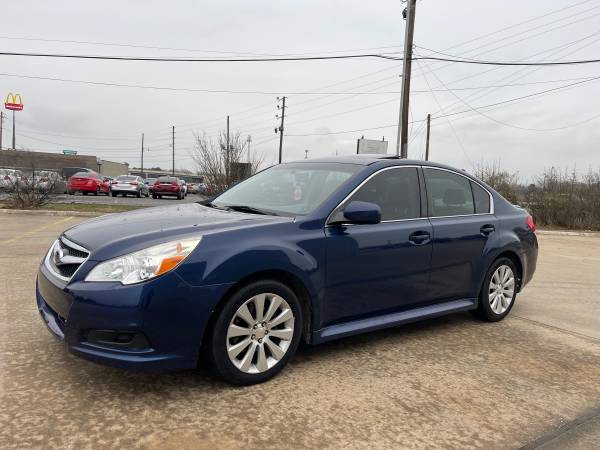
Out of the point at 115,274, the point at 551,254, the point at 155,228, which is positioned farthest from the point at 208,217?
the point at 551,254

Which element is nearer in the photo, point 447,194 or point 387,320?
point 387,320

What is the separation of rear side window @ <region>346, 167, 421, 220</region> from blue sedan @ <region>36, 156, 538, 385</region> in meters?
0.01

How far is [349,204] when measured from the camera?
149 inches

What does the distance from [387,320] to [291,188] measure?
52.6 inches

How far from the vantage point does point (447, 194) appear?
475cm

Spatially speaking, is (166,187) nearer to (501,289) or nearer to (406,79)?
(406,79)

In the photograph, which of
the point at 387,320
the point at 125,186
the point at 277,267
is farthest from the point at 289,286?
the point at 125,186

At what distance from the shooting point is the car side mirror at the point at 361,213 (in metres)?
3.67

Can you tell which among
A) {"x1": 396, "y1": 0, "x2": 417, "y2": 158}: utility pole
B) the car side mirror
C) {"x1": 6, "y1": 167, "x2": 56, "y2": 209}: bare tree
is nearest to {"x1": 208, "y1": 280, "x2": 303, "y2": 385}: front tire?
the car side mirror

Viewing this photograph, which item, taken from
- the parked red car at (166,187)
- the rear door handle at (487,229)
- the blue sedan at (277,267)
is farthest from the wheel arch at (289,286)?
the parked red car at (166,187)

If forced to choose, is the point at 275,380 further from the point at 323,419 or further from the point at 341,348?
the point at 341,348

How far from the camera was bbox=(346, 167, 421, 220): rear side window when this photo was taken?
4.12m

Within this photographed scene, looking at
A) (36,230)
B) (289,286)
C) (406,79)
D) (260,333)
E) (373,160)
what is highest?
(406,79)

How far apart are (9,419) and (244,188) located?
263 centimetres
